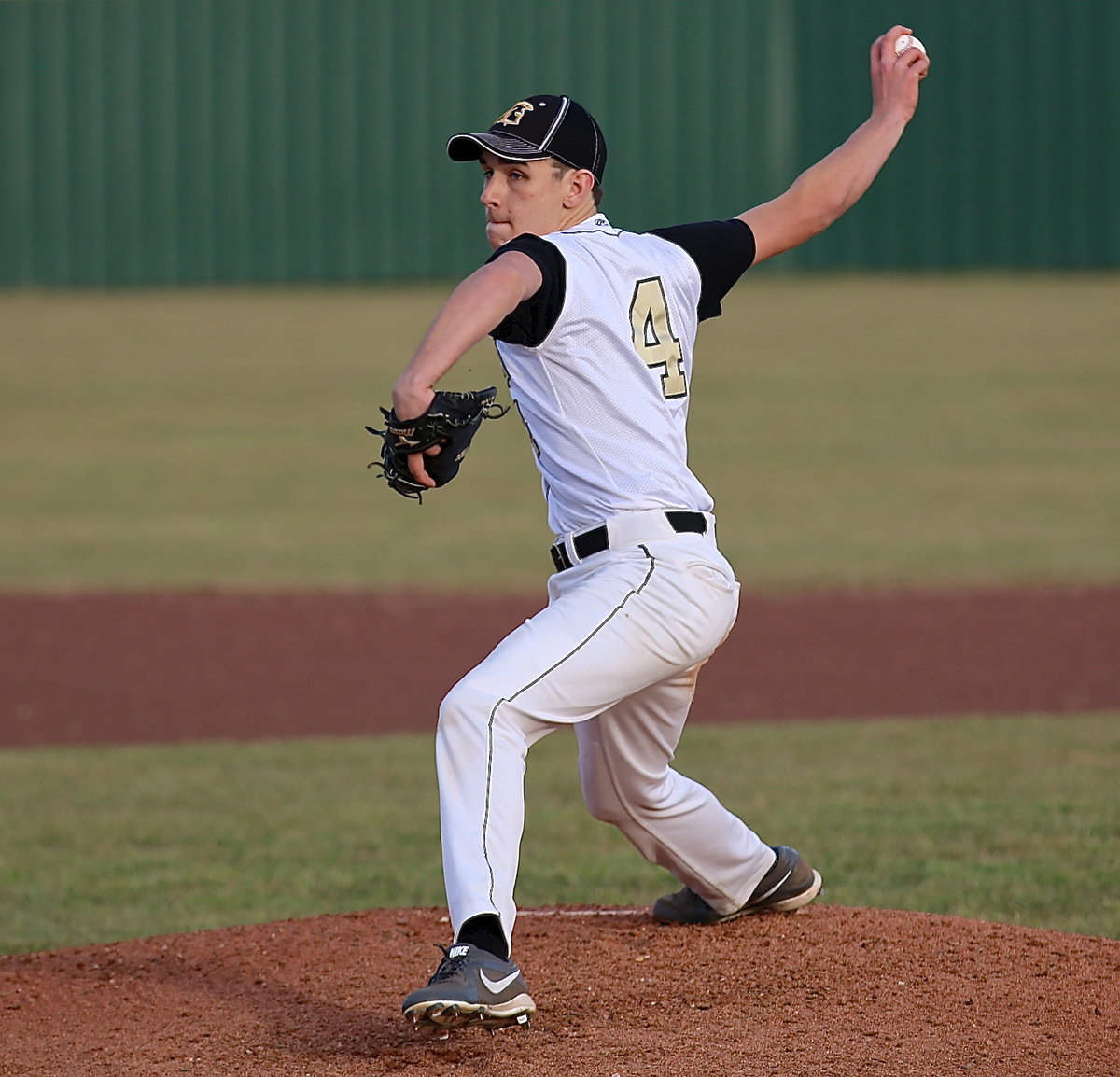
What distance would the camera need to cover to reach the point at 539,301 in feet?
9.96

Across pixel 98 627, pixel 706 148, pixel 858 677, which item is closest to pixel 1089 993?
pixel 858 677

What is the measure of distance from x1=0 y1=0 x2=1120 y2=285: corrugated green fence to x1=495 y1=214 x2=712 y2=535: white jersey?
16.1 meters

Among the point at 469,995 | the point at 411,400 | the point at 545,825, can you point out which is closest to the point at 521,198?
the point at 411,400

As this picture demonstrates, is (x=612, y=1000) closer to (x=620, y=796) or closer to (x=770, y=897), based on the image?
(x=620, y=796)

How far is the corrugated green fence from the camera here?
19109 millimetres

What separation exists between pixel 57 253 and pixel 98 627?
11.9 metres

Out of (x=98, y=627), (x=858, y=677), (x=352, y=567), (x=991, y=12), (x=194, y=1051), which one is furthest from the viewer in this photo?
(x=991, y=12)

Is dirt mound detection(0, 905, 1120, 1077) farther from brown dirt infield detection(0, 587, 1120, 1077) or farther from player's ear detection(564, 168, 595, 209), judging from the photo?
player's ear detection(564, 168, 595, 209)

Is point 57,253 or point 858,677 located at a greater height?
point 57,253

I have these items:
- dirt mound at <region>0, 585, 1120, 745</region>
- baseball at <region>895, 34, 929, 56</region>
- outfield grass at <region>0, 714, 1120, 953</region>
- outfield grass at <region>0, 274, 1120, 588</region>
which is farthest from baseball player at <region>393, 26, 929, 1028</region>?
outfield grass at <region>0, 274, 1120, 588</region>

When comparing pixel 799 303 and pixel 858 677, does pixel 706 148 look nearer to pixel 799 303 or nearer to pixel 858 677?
pixel 799 303

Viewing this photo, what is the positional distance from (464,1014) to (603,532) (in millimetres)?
902

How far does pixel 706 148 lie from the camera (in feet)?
63.5

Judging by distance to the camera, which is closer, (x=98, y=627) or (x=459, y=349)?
(x=459, y=349)
